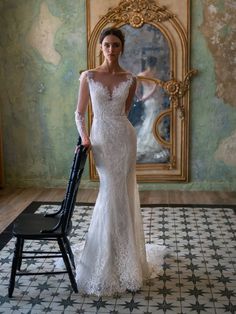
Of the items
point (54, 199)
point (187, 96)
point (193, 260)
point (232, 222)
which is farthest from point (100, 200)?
point (187, 96)

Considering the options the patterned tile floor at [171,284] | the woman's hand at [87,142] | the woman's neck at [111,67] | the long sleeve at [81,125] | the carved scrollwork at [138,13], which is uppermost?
the carved scrollwork at [138,13]

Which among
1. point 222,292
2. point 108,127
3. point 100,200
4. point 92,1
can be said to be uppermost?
point 92,1

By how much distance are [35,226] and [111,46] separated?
119cm

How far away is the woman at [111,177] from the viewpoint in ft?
9.16

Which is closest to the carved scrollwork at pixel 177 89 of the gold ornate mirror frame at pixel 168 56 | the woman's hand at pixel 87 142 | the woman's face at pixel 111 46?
the gold ornate mirror frame at pixel 168 56

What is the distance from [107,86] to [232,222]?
2029 millimetres

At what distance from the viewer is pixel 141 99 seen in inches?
203

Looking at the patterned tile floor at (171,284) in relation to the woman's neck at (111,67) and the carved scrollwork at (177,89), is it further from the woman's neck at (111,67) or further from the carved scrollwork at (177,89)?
the carved scrollwork at (177,89)

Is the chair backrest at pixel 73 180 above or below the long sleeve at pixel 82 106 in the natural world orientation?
below

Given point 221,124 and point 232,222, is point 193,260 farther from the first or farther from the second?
point 221,124

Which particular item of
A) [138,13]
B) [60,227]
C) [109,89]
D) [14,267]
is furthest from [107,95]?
[138,13]

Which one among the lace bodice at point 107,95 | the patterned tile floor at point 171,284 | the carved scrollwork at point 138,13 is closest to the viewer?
the patterned tile floor at point 171,284

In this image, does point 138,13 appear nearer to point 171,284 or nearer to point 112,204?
point 112,204

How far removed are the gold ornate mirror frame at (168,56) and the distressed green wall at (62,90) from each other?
94 millimetres
